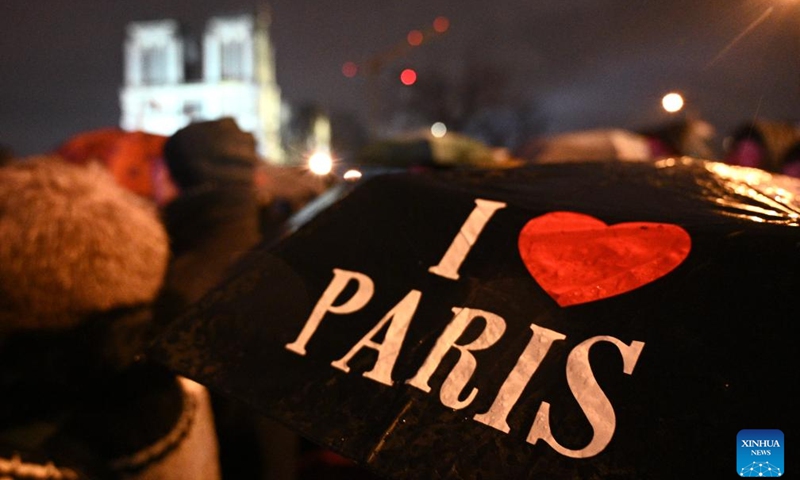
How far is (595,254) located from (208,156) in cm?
288

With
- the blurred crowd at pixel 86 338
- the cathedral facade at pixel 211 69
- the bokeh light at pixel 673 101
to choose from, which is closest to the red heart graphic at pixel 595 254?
the blurred crowd at pixel 86 338

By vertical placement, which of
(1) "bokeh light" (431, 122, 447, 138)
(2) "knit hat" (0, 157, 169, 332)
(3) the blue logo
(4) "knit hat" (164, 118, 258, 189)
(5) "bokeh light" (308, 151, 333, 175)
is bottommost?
(3) the blue logo

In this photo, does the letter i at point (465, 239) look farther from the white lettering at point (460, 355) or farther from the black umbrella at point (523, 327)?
the white lettering at point (460, 355)

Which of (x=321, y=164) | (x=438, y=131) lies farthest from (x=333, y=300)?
(x=438, y=131)

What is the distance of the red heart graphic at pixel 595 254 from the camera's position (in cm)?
120

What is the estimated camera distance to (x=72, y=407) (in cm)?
161

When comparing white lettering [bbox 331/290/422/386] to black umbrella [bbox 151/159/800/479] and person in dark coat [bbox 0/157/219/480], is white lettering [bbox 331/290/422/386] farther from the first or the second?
person in dark coat [bbox 0/157/219/480]

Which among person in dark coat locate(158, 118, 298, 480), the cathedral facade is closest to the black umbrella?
person in dark coat locate(158, 118, 298, 480)

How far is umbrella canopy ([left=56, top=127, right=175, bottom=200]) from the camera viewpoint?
4152 mm

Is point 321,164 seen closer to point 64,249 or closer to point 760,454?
point 64,249

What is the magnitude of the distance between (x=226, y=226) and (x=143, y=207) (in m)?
1.05

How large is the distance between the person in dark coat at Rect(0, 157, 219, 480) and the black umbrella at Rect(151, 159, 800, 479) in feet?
1.27

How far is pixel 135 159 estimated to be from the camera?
4281 mm

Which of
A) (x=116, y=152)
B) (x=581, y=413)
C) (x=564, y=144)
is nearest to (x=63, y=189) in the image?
(x=581, y=413)
